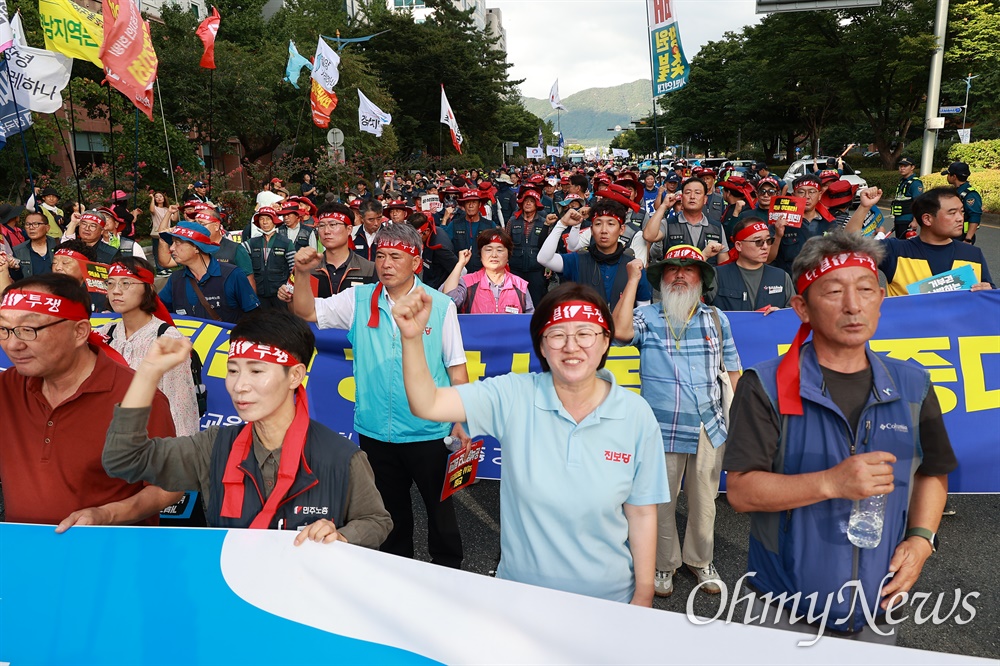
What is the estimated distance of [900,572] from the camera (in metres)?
2.18

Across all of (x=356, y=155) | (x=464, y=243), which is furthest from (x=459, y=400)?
(x=356, y=155)

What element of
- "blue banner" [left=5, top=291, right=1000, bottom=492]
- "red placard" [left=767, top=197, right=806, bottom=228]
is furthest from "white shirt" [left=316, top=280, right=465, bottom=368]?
"red placard" [left=767, top=197, right=806, bottom=228]

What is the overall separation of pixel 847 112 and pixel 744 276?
42.4m

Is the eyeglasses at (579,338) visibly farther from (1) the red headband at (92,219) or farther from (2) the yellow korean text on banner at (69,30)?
(2) the yellow korean text on banner at (69,30)

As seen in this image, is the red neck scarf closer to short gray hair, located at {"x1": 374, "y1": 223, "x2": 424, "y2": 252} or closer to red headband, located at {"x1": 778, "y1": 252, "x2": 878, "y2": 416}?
short gray hair, located at {"x1": 374, "y1": 223, "x2": 424, "y2": 252}

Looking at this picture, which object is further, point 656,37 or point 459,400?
point 656,37

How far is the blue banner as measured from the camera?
4.46m

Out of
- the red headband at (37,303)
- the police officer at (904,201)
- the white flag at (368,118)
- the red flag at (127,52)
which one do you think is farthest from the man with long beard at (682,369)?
the white flag at (368,118)

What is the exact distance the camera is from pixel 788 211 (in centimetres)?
697

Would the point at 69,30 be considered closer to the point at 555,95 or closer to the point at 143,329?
the point at 143,329

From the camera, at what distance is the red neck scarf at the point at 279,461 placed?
2359mm

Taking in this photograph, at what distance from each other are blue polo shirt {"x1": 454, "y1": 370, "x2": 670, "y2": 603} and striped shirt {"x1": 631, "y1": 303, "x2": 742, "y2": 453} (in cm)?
153

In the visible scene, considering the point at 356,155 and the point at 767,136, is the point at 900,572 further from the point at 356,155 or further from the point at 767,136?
the point at 767,136

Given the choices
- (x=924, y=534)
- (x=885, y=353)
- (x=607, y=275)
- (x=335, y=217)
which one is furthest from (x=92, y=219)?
(x=924, y=534)
